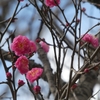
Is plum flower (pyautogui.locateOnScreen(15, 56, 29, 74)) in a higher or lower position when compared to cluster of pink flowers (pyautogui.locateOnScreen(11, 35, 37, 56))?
lower

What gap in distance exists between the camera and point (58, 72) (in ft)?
4.25

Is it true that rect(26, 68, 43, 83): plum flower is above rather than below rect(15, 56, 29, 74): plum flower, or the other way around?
→ below

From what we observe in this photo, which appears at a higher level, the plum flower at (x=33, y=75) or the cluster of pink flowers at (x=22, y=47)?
the cluster of pink flowers at (x=22, y=47)

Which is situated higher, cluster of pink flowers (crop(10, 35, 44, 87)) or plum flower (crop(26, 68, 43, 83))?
cluster of pink flowers (crop(10, 35, 44, 87))

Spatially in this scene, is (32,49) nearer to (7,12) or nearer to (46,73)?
(46,73)

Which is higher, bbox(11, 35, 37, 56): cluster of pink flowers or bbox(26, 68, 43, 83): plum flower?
bbox(11, 35, 37, 56): cluster of pink flowers

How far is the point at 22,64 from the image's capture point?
119 cm

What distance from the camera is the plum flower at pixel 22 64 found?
3.86 ft

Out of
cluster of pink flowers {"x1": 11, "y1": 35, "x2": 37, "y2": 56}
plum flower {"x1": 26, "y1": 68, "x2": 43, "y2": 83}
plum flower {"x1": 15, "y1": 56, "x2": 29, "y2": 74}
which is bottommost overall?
plum flower {"x1": 26, "y1": 68, "x2": 43, "y2": 83}

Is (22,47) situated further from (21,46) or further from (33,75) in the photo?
(33,75)

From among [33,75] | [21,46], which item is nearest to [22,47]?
[21,46]

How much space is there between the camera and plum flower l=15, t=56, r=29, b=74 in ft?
3.86

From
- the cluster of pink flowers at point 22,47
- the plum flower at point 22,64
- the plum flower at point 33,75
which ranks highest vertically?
the cluster of pink flowers at point 22,47

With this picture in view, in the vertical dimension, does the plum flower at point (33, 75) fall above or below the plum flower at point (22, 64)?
below
